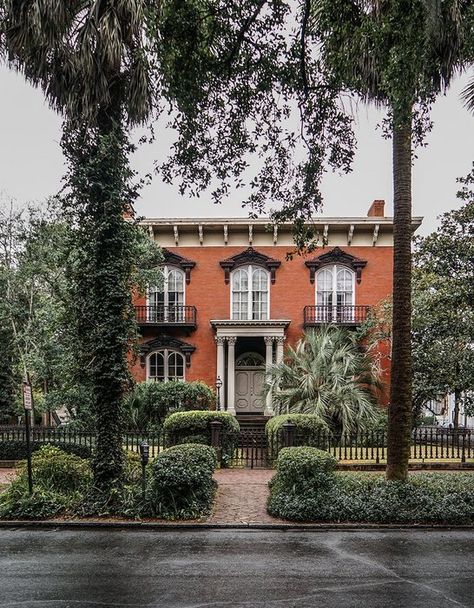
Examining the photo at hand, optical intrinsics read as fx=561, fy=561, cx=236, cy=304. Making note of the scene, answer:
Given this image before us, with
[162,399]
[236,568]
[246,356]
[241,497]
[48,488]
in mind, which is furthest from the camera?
[246,356]

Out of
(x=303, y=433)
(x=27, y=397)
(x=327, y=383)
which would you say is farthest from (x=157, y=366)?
(x=27, y=397)

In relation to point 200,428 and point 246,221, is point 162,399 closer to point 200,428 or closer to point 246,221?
point 200,428

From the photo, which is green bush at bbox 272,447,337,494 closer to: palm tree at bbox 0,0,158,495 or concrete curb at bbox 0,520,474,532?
concrete curb at bbox 0,520,474,532

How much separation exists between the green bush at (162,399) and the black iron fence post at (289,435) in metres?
8.53

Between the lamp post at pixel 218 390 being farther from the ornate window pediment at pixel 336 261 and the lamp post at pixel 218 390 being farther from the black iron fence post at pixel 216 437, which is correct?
the black iron fence post at pixel 216 437

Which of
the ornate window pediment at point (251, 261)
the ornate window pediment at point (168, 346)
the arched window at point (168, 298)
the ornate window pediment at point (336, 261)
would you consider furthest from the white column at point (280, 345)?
the arched window at point (168, 298)

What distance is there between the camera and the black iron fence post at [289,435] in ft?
50.4

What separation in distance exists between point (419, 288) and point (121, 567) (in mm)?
16682

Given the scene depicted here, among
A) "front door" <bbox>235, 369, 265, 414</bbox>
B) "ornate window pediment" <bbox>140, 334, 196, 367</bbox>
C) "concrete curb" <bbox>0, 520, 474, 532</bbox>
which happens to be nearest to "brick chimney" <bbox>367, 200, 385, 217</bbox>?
"front door" <bbox>235, 369, 265, 414</bbox>

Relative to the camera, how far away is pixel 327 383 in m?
20.0

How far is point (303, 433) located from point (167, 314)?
12.0 meters

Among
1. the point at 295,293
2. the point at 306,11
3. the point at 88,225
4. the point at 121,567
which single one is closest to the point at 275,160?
the point at 306,11

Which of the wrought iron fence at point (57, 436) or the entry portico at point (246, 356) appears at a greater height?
the entry portico at point (246, 356)

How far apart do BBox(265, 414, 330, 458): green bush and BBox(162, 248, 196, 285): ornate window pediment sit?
39.7 ft
